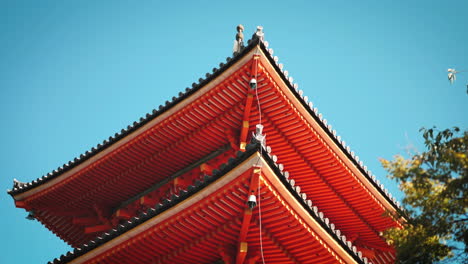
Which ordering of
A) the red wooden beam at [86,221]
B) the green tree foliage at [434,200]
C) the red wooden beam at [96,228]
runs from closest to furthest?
the green tree foliage at [434,200] < the red wooden beam at [96,228] < the red wooden beam at [86,221]

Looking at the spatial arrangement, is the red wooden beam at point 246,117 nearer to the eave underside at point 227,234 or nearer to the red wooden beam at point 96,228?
the eave underside at point 227,234

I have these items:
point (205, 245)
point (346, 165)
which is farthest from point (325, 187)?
point (205, 245)

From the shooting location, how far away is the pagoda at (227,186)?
10.6 metres

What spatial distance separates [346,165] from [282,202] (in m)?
4.51

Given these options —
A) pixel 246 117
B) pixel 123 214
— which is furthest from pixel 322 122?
pixel 123 214

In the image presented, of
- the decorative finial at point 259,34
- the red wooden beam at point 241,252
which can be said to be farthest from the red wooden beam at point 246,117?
the red wooden beam at point 241,252

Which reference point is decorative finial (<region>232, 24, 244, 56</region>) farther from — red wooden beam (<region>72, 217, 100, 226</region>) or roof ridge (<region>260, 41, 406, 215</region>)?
red wooden beam (<region>72, 217, 100, 226</region>)

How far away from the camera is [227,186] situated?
10375 millimetres

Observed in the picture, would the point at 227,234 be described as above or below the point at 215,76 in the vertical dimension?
below

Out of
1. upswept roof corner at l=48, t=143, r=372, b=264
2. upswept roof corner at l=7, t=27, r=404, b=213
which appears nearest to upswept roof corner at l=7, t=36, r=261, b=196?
upswept roof corner at l=7, t=27, r=404, b=213

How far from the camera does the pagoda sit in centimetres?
1063

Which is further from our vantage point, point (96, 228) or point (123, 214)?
point (96, 228)

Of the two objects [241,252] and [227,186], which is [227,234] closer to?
[241,252]

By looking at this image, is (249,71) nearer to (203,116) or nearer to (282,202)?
(203,116)
